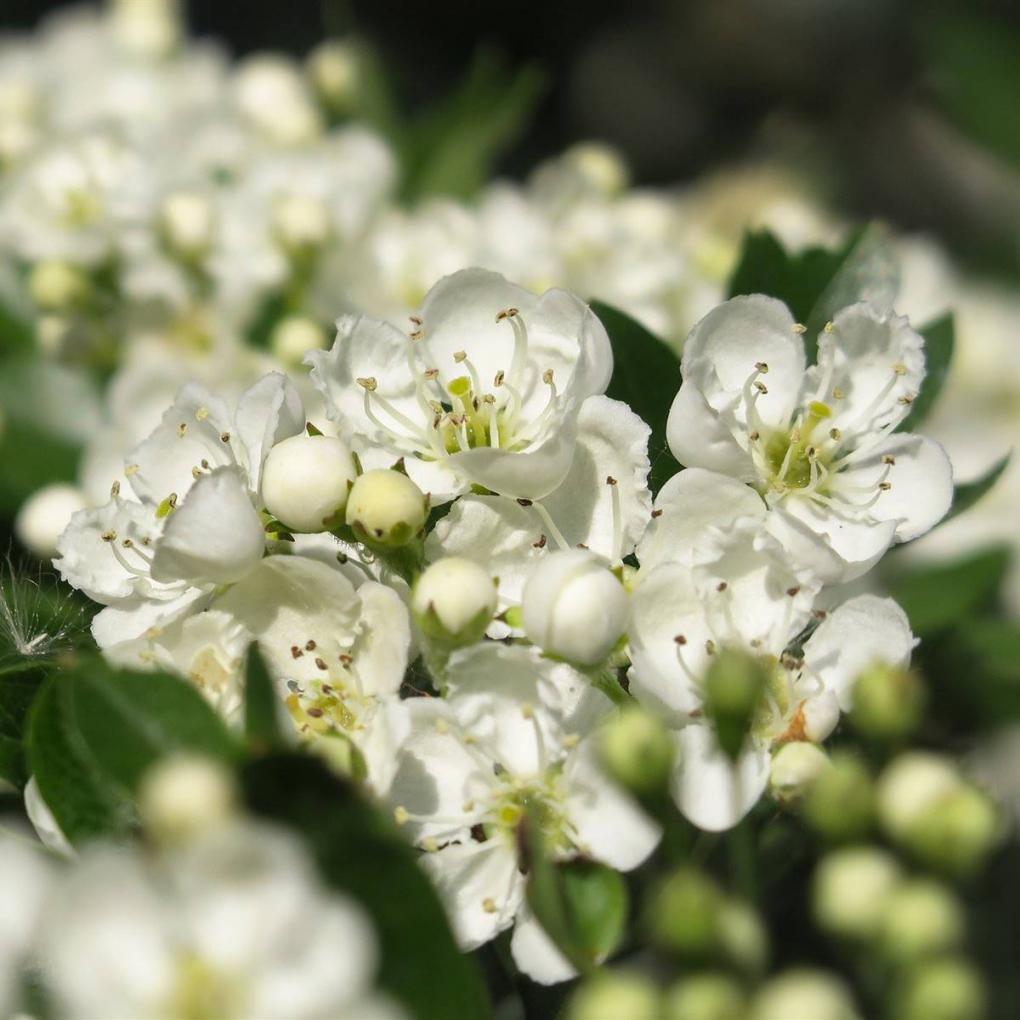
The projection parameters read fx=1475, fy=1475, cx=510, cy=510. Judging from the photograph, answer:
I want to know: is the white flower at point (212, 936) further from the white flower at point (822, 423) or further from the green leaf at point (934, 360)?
the green leaf at point (934, 360)

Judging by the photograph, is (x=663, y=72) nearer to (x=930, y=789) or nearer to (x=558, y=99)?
(x=558, y=99)

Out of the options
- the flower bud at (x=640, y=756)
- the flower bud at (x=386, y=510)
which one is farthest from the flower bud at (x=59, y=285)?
the flower bud at (x=640, y=756)

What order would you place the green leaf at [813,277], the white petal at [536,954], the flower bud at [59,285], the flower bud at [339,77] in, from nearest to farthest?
the white petal at [536,954], the green leaf at [813,277], the flower bud at [59,285], the flower bud at [339,77]

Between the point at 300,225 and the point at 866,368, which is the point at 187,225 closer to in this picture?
the point at 300,225

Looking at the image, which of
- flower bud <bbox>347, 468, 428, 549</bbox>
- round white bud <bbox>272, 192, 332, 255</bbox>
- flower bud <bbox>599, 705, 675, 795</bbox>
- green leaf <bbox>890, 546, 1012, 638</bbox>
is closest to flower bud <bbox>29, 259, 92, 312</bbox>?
round white bud <bbox>272, 192, 332, 255</bbox>

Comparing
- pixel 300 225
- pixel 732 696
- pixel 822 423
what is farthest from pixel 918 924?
pixel 300 225
